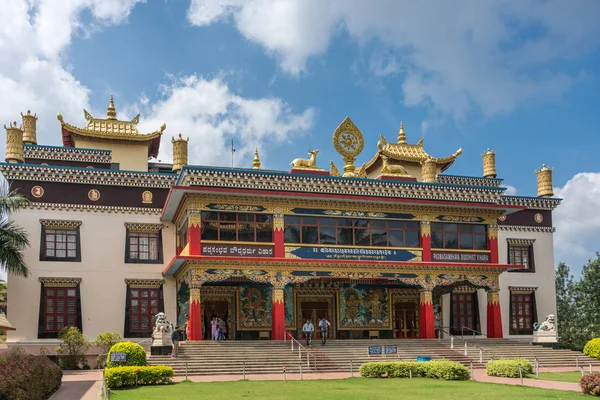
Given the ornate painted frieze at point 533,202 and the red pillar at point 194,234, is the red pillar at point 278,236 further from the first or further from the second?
the ornate painted frieze at point 533,202

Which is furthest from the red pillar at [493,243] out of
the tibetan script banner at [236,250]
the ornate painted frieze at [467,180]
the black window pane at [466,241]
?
the tibetan script banner at [236,250]

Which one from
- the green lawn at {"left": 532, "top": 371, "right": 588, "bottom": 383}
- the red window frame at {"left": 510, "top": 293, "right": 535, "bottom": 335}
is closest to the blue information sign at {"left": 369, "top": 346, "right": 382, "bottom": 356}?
the green lawn at {"left": 532, "top": 371, "right": 588, "bottom": 383}

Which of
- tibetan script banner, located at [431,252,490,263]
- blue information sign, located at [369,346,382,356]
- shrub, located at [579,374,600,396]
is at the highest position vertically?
tibetan script banner, located at [431,252,490,263]

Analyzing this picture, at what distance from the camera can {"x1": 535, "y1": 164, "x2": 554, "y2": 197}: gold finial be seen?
42.9 m

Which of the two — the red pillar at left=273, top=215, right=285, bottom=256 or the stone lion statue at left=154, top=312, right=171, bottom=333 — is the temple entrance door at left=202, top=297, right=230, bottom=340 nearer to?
the red pillar at left=273, top=215, right=285, bottom=256

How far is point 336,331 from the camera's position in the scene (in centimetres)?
3562

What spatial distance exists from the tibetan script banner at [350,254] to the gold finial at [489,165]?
11.7m

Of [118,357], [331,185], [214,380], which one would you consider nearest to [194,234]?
[331,185]

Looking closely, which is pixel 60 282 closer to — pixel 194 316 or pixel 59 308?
pixel 59 308

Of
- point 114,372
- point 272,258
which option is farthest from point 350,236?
point 114,372

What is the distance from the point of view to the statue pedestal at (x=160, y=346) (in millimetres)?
27906

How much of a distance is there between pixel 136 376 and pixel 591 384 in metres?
13.6

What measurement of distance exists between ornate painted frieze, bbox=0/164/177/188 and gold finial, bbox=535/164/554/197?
72.1ft

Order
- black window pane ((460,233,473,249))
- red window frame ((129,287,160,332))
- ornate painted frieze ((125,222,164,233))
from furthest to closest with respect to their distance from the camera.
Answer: black window pane ((460,233,473,249)) < ornate painted frieze ((125,222,164,233)) < red window frame ((129,287,160,332))
